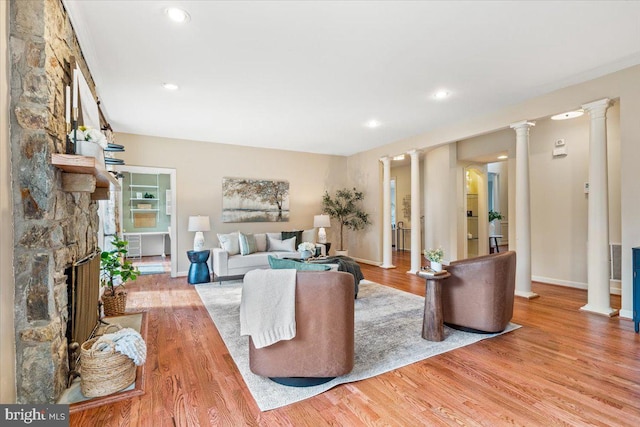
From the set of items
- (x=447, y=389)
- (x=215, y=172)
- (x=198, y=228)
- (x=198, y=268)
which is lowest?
(x=447, y=389)

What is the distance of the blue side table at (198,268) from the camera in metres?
5.48

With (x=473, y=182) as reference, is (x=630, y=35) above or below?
above

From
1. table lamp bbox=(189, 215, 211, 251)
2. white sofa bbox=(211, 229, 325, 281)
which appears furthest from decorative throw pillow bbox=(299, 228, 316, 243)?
table lamp bbox=(189, 215, 211, 251)

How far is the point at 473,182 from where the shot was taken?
8.23 m

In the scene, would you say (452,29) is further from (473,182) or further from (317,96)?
(473,182)

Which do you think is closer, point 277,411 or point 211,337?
point 277,411

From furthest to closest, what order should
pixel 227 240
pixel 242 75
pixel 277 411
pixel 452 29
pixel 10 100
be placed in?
pixel 227 240
pixel 242 75
pixel 452 29
pixel 277 411
pixel 10 100

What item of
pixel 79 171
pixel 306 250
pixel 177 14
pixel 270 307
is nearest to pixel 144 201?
pixel 306 250

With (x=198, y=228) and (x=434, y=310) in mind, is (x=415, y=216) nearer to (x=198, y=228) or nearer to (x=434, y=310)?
(x=434, y=310)

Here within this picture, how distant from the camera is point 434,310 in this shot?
2.94 meters

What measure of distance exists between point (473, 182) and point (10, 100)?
865 centimetres

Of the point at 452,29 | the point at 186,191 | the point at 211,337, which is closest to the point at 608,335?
the point at 452,29

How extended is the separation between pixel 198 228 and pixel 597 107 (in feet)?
19.7

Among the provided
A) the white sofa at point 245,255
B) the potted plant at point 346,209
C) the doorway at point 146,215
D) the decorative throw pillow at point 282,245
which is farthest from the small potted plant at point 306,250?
the doorway at point 146,215
